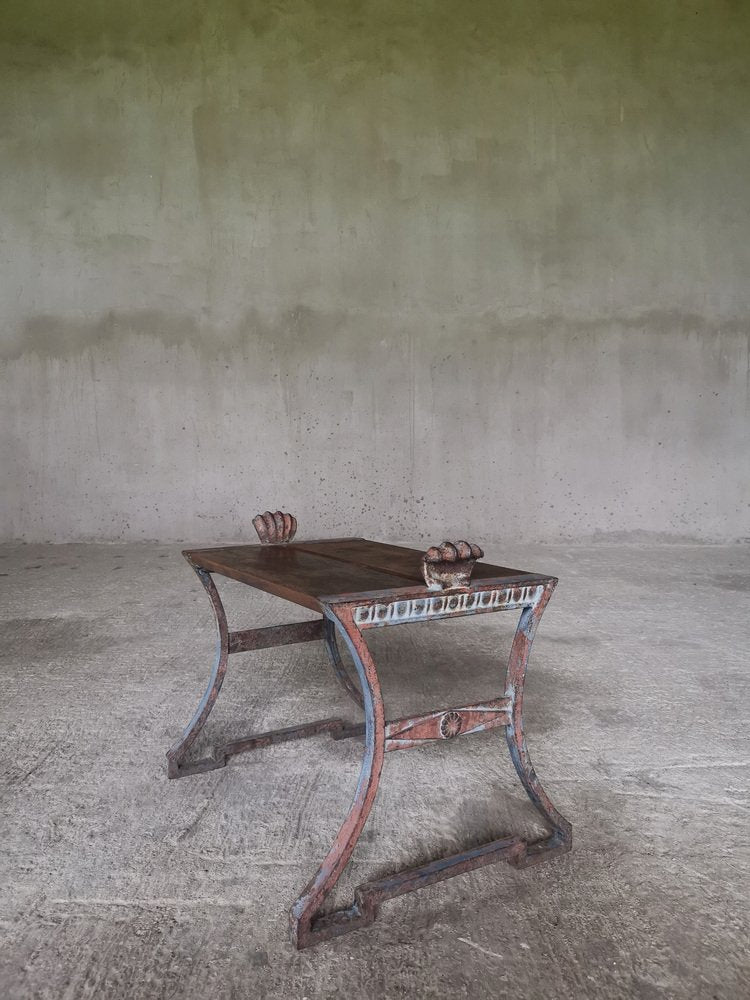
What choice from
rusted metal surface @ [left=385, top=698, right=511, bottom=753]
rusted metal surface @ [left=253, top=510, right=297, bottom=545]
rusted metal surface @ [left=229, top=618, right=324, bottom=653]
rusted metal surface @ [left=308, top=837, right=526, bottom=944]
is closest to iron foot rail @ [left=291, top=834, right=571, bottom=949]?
rusted metal surface @ [left=308, top=837, right=526, bottom=944]

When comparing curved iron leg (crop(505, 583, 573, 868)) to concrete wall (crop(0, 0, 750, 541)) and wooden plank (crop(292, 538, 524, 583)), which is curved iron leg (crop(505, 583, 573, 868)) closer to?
wooden plank (crop(292, 538, 524, 583))

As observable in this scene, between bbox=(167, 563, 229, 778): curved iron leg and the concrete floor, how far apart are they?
7cm

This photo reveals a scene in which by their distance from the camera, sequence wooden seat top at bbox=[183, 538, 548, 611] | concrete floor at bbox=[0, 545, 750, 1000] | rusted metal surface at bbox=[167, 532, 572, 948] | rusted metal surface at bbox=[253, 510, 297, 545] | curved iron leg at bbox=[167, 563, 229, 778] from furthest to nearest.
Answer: rusted metal surface at bbox=[253, 510, 297, 545], curved iron leg at bbox=[167, 563, 229, 778], wooden seat top at bbox=[183, 538, 548, 611], rusted metal surface at bbox=[167, 532, 572, 948], concrete floor at bbox=[0, 545, 750, 1000]

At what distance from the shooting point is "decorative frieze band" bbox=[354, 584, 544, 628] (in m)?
1.42

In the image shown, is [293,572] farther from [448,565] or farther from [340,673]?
[340,673]

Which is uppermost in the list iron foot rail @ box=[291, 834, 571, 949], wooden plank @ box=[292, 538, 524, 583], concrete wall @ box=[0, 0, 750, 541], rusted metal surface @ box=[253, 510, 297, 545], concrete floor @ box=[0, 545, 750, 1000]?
concrete wall @ box=[0, 0, 750, 541]

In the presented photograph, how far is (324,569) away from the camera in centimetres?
184

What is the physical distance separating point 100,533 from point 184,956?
4933 mm

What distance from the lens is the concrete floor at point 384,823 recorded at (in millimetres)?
1253

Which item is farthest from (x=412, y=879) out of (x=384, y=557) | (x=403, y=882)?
(x=384, y=557)

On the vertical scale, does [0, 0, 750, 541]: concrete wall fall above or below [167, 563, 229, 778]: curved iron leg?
above

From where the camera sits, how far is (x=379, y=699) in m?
1.45

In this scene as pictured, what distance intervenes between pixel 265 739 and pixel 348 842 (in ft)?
2.32

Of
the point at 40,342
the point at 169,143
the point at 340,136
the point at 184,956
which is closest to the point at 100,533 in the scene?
the point at 40,342
